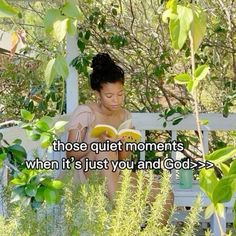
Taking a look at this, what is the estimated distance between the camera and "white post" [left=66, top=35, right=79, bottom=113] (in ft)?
11.8

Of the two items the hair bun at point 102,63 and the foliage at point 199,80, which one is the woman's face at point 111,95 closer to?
the hair bun at point 102,63

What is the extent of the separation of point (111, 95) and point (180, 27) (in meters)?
2.19

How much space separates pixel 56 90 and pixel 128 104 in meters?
0.76

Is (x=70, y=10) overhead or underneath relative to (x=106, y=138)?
underneath

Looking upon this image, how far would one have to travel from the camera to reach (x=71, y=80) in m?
3.61

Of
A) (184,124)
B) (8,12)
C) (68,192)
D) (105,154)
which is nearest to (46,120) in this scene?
(68,192)

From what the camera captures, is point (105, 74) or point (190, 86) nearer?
point (190, 86)

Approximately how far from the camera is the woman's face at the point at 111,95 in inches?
128

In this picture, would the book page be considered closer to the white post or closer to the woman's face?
the woman's face

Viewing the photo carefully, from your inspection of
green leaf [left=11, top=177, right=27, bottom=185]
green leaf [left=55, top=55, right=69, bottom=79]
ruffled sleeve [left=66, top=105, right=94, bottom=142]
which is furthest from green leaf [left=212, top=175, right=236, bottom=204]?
ruffled sleeve [left=66, top=105, right=94, bottom=142]

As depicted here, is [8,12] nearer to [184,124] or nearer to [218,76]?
[184,124]

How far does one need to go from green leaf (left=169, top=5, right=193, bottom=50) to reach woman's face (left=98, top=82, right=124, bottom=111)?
2172mm

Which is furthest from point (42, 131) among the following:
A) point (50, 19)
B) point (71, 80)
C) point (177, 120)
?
point (177, 120)

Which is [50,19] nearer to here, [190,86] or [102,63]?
[190,86]
